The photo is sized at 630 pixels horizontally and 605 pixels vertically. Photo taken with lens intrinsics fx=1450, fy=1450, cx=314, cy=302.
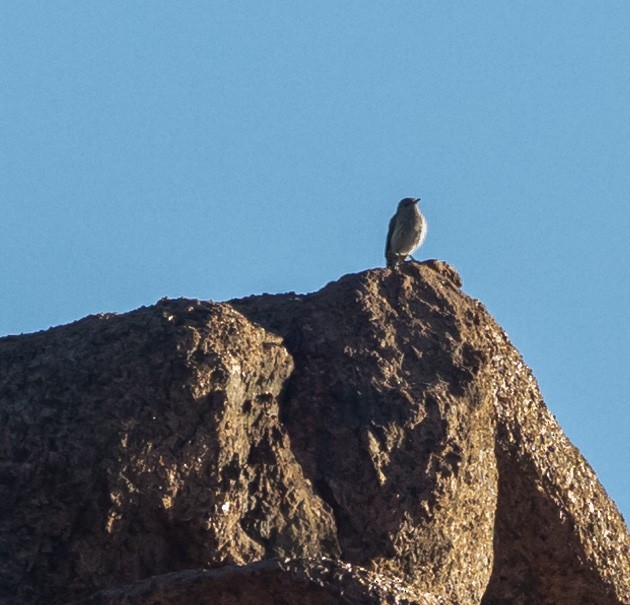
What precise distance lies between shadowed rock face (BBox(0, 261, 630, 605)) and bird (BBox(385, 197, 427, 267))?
555 centimetres

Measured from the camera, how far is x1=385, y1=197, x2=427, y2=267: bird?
50.1 ft

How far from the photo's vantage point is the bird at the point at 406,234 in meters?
15.3

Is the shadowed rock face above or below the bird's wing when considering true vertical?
below

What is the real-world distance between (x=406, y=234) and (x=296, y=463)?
717 cm

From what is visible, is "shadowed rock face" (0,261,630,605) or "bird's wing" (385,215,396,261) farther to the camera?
"bird's wing" (385,215,396,261)

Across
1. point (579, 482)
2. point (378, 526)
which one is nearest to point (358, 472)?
point (378, 526)

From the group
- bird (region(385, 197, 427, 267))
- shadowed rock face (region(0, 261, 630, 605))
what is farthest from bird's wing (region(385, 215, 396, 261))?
shadowed rock face (region(0, 261, 630, 605))

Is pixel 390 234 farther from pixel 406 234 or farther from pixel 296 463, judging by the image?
pixel 296 463

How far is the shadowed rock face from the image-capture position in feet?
25.6

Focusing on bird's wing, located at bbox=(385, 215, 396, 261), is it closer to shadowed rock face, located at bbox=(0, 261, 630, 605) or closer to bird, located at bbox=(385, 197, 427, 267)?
bird, located at bbox=(385, 197, 427, 267)

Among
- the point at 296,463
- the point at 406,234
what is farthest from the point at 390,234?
the point at 296,463

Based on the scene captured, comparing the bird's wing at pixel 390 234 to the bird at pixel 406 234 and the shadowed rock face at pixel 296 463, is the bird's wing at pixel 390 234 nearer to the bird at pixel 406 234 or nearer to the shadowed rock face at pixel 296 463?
the bird at pixel 406 234

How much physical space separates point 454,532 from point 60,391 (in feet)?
7.99

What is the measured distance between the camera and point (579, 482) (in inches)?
378
